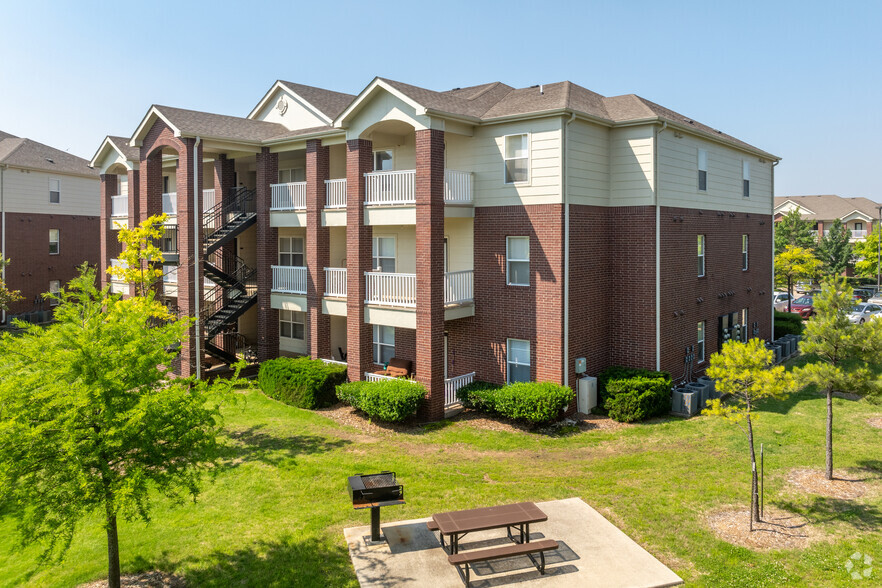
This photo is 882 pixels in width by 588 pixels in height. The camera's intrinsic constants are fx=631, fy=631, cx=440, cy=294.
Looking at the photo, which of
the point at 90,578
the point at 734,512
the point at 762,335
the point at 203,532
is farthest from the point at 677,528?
the point at 762,335

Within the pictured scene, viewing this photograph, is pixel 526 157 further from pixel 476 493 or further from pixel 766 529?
pixel 766 529

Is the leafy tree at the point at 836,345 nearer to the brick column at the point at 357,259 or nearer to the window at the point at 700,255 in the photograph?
the window at the point at 700,255

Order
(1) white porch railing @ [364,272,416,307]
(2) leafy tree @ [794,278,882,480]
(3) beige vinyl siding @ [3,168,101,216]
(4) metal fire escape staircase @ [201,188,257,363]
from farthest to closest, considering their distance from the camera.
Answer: (3) beige vinyl siding @ [3,168,101,216], (4) metal fire escape staircase @ [201,188,257,363], (1) white porch railing @ [364,272,416,307], (2) leafy tree @ [794,278,882,480]

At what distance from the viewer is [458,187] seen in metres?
19.2

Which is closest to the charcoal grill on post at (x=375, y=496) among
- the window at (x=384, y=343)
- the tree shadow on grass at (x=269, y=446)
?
the tree shadow on grass at (x=269, y=446)

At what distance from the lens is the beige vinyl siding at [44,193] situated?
117 ft

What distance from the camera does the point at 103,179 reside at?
28.8 metres

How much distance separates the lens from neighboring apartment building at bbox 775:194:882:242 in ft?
242

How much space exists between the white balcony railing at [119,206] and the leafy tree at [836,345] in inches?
Result: 1058

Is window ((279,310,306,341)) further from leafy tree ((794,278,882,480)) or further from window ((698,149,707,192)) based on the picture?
leafy tree ((794,278,882,480))

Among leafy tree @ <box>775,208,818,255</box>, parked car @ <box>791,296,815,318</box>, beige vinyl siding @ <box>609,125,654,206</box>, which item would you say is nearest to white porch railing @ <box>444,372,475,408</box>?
beige vinyl siding @ <box>609,125,654,206</box>

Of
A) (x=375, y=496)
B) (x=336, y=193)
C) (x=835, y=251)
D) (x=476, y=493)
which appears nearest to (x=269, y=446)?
(x=476, y=493)

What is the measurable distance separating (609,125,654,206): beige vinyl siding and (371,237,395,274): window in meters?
7.59

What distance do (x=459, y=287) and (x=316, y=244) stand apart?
226 inches
